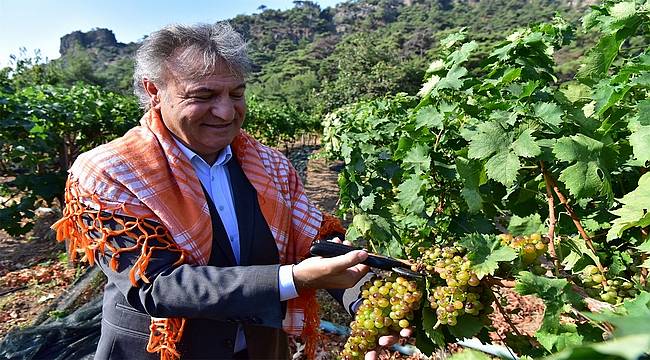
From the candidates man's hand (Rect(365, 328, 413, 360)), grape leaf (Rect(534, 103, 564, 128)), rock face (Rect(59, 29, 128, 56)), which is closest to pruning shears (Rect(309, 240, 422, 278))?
man's hand (Rect(365, 328, 413, 360))

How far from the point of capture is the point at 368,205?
347 centimetres

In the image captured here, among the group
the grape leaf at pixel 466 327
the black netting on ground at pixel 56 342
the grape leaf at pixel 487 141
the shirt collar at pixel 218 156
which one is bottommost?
the black netting on ground at pixel 56 342

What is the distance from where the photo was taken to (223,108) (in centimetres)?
182

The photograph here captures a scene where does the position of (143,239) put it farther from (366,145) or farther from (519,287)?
(366,145)

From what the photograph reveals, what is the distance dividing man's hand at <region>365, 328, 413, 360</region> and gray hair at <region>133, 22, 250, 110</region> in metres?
→ 1.15

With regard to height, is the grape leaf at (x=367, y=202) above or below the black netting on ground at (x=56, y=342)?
above

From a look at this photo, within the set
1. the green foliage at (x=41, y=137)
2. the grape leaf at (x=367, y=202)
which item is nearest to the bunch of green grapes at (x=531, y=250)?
the grape leaf at (x=367, y=202)

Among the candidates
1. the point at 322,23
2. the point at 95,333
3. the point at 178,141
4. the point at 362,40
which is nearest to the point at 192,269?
the point at 178,141

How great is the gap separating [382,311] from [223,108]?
38.5 inches

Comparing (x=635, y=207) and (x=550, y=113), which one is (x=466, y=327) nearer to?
(x=635, y=207)

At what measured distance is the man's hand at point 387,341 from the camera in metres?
1.35

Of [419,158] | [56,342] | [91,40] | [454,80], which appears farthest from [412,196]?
[91,40]

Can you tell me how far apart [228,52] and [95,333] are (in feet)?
9.62

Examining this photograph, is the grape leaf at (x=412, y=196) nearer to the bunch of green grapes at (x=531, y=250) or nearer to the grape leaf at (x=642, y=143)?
the bunch of green grapes at (x=531, y=250)
